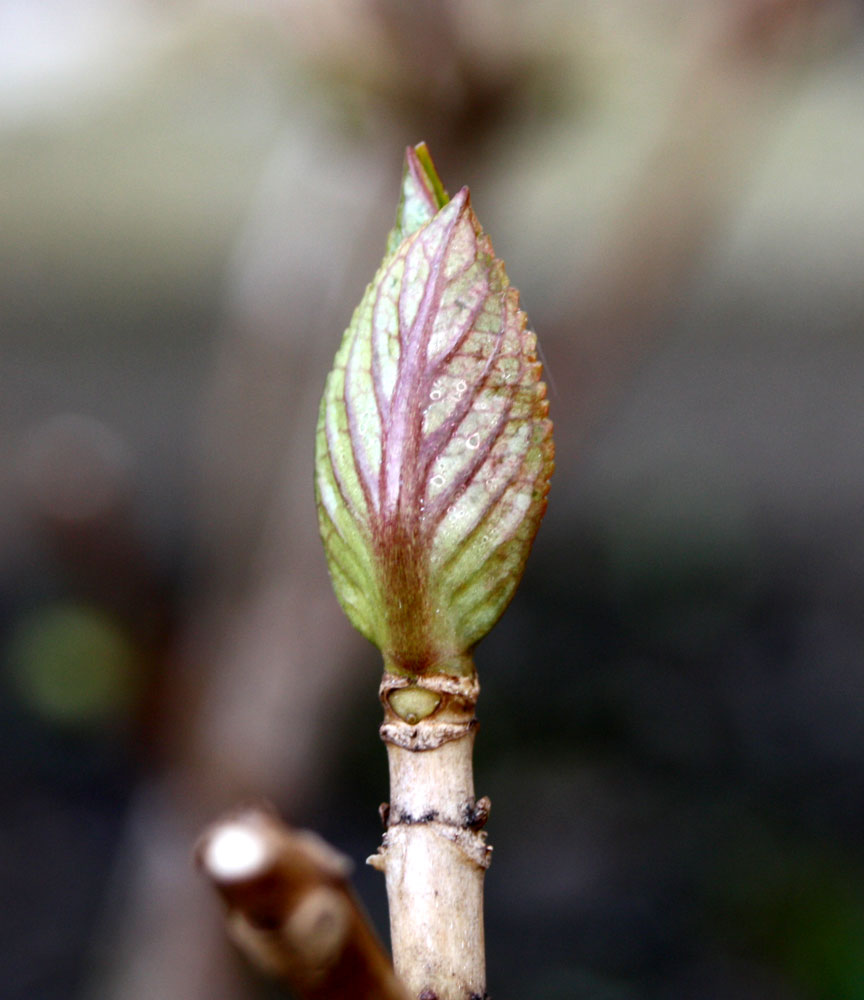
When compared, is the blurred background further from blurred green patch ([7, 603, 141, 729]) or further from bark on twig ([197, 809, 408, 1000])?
bark on twig ([197, 809, 408, 1000])

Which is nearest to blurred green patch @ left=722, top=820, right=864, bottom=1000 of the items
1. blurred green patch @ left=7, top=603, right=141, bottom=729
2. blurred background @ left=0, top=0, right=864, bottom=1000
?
blurred background @ left=0, top=0, right=864, bottom=1000

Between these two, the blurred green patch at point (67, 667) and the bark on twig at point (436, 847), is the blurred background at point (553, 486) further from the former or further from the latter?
the bark on twig at point (436, 847)

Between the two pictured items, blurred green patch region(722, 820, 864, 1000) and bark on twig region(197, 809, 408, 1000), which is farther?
blurred green patch region(722, 820, 864, 1000)

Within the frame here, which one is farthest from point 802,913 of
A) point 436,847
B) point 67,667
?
point 436,847

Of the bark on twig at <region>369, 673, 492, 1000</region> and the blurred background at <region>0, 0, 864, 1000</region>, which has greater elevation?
the blurred background at <region>0, 0, 864, 1000</region>

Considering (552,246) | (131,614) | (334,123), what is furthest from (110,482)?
(552,246)

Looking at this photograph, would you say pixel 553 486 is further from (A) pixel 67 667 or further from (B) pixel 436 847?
(B) pixel 436 847
